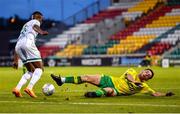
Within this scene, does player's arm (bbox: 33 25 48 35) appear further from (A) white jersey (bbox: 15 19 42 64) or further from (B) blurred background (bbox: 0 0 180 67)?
(B) blurred background (bbox: 0 0 180 67)

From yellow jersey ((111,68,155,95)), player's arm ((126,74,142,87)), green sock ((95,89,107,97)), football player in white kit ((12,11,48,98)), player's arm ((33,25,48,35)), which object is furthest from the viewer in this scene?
football player in white kit ((12,11,48,98))

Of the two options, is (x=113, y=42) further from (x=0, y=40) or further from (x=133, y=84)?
(x=133, y=84)

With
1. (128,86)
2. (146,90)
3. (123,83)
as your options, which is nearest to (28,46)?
(123,83)

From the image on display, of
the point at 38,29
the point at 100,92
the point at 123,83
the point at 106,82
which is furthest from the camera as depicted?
the point at 38,29

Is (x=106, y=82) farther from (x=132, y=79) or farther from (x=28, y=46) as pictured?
(x=28, y=46)

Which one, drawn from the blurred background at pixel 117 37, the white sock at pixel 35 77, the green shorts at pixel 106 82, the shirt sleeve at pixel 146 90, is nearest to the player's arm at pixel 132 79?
the shirt sleeve at pixel 146 90

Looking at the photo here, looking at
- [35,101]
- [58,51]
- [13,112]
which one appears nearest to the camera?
[13,112]

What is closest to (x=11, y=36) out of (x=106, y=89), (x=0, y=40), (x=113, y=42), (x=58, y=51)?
(x=0, y=40)

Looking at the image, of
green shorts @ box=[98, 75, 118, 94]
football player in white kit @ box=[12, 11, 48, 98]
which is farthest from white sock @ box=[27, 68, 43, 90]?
green shorts @ box=[98, 75, 118, 94]

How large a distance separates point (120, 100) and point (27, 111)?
10.5ft

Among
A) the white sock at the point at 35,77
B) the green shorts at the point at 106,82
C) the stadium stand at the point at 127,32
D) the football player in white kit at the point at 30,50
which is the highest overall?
the stadium stand at the point at 127,32

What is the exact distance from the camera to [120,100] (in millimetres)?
13422

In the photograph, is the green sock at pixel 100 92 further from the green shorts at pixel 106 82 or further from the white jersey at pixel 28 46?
the white jersey at pixel 28 46

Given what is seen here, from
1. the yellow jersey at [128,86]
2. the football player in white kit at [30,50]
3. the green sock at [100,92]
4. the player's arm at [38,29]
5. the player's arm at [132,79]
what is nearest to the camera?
the green sock at [100,92]
